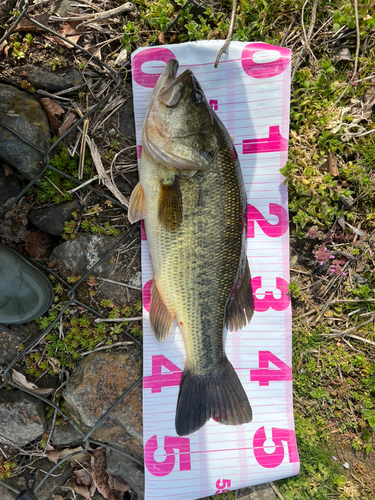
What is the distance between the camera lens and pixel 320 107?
8.16ft

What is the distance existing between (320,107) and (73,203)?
2.14 metres

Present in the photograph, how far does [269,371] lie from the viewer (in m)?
2.52

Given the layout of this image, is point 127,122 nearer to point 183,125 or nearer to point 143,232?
point 183,125

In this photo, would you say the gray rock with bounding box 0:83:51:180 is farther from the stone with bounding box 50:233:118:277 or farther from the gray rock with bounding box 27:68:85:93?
the stone with bounding box 50:233:118:277

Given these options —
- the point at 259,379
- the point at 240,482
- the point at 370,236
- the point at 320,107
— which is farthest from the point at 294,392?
the point at 320,107

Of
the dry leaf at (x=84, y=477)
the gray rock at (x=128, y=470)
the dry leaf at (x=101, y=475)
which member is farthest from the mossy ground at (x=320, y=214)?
the gray rock at (x=128, y=470)

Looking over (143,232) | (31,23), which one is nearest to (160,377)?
(143,232)

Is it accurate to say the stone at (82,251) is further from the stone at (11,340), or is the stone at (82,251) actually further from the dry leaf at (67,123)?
the dry leaf at (67,123)

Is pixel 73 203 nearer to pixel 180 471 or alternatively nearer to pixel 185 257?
pixel 185 257

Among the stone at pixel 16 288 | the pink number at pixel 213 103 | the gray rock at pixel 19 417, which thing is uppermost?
the pink number at pixel 213 103

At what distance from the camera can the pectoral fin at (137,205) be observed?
2.27 m

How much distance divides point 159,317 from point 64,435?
1.28 m

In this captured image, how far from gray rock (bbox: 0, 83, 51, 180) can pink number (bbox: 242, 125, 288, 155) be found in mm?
1580

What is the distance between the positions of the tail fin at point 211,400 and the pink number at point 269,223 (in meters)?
1.07
